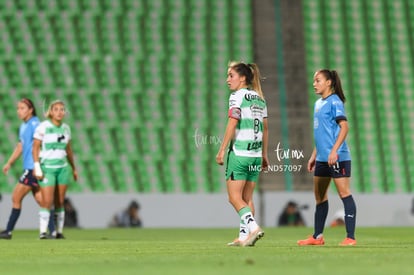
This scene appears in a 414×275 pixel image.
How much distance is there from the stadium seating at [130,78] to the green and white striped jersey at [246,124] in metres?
11.3

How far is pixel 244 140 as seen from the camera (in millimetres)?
9367

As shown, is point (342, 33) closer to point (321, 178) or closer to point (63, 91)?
point (63, 91)

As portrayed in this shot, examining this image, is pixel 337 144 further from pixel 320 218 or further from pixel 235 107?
pixel 235 107

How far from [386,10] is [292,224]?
828 centimetres

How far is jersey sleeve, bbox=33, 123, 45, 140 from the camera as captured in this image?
12.7m

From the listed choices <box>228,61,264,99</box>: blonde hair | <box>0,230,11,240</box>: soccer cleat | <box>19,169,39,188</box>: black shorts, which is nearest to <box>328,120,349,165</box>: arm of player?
<box>228,61,264,99</box>: blonde hair

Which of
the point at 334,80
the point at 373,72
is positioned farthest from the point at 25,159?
the point at 373,72

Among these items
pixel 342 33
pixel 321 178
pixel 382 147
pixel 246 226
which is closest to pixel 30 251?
pixel 246 226

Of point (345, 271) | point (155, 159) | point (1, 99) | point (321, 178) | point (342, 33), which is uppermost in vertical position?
point (342, 33)

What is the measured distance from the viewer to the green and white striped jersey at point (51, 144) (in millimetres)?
12750

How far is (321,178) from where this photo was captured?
9773 mm

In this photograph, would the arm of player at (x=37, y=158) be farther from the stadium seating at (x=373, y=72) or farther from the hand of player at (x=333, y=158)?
the stadium seating at (x=373, y=72)

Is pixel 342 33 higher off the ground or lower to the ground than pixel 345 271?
higher

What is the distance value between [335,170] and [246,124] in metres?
0.99
